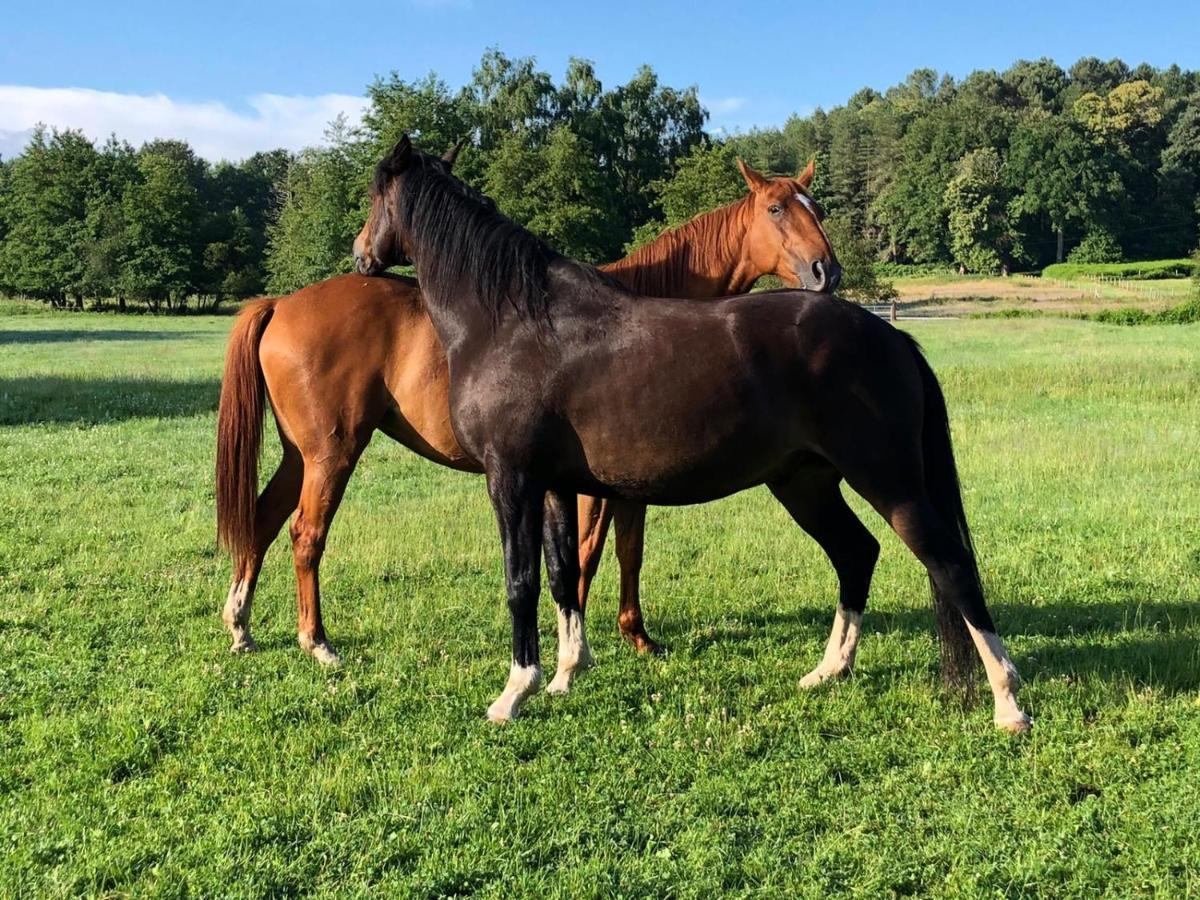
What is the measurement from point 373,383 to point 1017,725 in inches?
153

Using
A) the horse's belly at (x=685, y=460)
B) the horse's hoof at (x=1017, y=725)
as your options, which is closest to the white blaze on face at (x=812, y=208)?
the horse's belly at (x=685, y=460)

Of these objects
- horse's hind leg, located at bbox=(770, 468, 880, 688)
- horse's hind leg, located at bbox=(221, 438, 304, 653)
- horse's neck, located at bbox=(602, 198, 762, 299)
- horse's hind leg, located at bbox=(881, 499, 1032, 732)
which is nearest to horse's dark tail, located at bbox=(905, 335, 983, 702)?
horse's hind leg, located at bbox=(881, 499, 1032, 732)

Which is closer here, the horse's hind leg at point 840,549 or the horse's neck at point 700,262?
the horse's hind leg at point 840,549

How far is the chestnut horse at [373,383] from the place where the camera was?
16.9 ft

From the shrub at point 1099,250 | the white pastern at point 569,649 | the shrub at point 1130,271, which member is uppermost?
the shrub at point 1099,250

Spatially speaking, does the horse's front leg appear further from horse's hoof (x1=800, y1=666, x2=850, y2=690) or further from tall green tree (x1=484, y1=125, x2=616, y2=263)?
tall green tree (x1=484, y1=125, x2=616, y2=263)

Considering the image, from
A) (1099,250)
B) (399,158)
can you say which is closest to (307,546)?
(399,158)

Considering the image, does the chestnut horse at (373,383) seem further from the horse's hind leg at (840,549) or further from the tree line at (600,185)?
the tree line at (600,185)

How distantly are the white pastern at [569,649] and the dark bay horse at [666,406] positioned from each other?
0.13 m

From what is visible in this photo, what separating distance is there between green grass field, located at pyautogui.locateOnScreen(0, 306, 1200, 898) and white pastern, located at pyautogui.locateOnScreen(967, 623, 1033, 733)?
11cm

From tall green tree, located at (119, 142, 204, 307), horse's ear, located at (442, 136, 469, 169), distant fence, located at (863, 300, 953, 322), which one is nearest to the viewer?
horse's ear, located at (442, 136, 469, 169)

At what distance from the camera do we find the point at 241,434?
5.41 meters

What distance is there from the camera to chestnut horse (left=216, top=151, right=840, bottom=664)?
516cm

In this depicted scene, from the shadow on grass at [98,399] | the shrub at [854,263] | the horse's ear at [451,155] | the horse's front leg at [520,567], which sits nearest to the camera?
the horse's front leg at [520,567]
